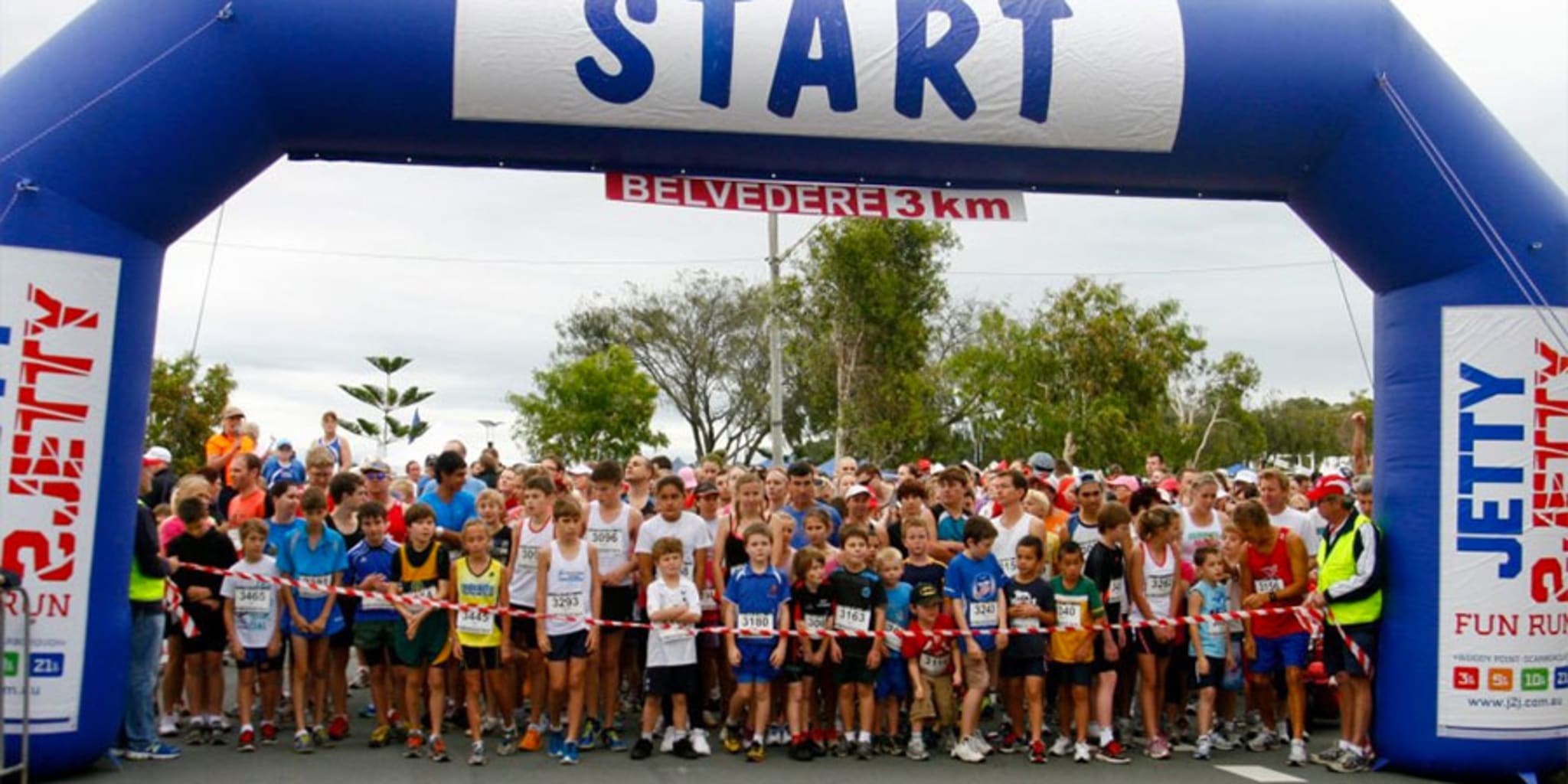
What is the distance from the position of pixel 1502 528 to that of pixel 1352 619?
41.1 inches

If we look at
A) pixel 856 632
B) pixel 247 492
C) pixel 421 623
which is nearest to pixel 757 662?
pixel 856 632

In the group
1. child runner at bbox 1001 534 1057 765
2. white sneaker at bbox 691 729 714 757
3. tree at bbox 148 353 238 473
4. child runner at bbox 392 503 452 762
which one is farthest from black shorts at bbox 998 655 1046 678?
tree at bbox 148 353 238 473

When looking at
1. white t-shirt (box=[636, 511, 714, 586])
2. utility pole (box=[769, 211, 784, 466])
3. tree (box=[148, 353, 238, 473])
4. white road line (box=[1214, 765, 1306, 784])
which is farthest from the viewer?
tree (box=[148, 353, 238, 473])

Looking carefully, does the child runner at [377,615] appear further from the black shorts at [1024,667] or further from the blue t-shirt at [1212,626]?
the blue t-shirt at [1212,626]

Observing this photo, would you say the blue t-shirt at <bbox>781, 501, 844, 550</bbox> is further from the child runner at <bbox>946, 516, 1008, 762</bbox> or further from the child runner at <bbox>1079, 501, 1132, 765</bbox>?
the child runner at <bbox>1079, 501, 1132, 765</bbox>

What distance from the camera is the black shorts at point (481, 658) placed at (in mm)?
9062

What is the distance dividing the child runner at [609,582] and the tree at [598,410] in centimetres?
3958

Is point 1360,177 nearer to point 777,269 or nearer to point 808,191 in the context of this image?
point 808,191

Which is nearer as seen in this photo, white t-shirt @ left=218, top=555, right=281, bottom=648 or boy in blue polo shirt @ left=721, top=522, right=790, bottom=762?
boy in blue polo shirt @ left=721, top=522, right=790, bottom=762

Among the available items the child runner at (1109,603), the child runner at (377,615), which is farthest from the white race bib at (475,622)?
the child runner at (1109,603)

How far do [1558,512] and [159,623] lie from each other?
8575 millimetres

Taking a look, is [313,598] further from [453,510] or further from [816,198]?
[816,198]

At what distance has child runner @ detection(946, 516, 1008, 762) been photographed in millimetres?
9156

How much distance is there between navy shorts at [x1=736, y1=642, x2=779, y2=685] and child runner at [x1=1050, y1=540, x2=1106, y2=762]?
1.91 metres
